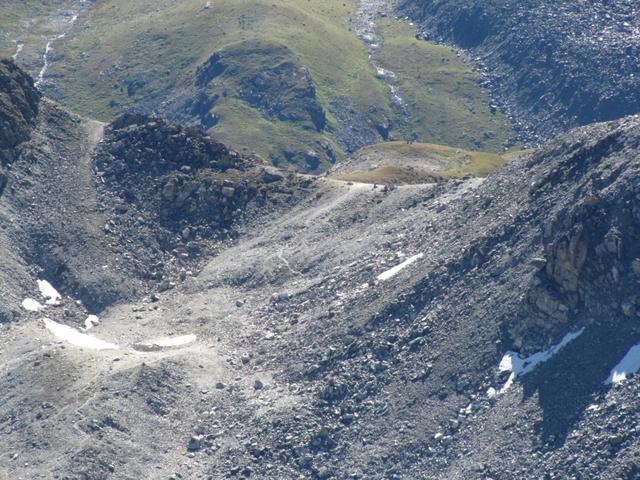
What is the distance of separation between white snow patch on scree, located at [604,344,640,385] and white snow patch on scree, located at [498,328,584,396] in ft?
12.3

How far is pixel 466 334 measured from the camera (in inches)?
3145

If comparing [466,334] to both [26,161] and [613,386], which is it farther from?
[26,161]

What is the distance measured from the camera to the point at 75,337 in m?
93.7

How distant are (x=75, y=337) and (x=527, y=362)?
31770 millimetres

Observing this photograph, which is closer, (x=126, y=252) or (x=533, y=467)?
(x=533, y=467)

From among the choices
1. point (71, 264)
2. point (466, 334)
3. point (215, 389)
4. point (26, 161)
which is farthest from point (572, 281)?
point (26, 161)

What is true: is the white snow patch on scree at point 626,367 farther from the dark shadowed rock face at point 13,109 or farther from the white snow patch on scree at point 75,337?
the dark shadowed rock face at point 13,109

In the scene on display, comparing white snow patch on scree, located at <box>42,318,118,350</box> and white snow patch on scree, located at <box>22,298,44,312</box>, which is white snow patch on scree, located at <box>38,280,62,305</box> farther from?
white snow patch on scree, located at <box>42,318,118,350</box>

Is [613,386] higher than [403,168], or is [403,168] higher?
[613,386]

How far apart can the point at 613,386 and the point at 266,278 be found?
33.0 meters

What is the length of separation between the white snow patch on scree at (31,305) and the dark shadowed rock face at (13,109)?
11183 millimetres

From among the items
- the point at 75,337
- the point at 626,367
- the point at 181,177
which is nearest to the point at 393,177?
the point at 181,177

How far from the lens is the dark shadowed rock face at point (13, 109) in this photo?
10794 cm

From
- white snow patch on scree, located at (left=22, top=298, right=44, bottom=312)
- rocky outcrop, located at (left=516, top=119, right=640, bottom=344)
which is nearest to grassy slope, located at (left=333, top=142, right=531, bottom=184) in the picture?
white snow patch on scree, located at (left=22, top=298, right=44, bottom=312)
